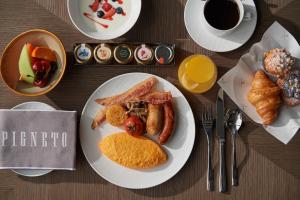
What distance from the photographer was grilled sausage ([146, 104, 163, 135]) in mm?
1020

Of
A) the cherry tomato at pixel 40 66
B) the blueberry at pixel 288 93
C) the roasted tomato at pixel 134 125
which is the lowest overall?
the roasted tomato at pixel 134 125

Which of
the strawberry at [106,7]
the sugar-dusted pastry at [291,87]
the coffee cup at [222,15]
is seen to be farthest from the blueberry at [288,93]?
the strawberry at [106,7]

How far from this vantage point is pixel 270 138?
A: 1054mm

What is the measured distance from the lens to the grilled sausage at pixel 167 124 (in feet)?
3.35

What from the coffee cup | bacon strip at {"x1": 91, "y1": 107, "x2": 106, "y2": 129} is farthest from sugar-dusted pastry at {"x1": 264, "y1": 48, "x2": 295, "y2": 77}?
bacon strip at {"x1": 91, "y1": 107, "x2": 106, "y2": 129}

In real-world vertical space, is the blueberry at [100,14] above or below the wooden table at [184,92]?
above

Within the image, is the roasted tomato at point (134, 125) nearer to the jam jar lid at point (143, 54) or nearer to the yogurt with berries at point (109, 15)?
the jam jar lid at point (143, 54)

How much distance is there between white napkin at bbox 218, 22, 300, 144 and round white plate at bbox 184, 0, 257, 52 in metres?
0.05

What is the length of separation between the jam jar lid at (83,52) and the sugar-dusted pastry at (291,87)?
22.5 inches

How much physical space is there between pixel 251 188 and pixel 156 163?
0.30m

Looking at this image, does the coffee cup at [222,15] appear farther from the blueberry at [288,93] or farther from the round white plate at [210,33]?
the blueberry at [288,93]

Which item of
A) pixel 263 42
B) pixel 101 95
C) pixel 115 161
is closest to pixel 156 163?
pixel 115 161

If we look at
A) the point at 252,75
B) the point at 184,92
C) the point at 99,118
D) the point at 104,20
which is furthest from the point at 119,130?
the point at 252,75

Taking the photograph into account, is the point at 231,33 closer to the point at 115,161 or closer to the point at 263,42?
the point at 263,42
